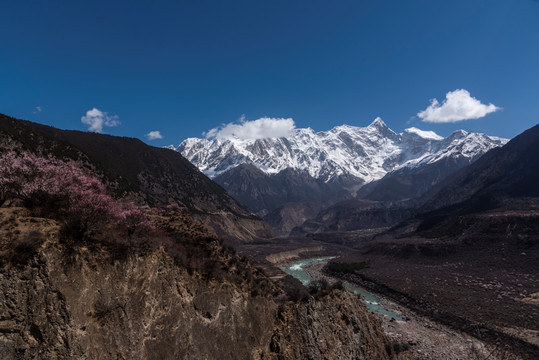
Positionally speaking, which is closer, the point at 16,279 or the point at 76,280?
the point at 16,279

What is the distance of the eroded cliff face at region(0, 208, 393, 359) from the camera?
404 inches

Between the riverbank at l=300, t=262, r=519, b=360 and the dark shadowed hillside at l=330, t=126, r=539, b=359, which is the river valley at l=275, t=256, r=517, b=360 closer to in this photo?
the riverbank at l=300, t=262, r=519, b=360

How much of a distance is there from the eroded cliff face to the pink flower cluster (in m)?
1.54

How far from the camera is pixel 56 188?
14414 millimetres

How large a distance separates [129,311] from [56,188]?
6.74 m

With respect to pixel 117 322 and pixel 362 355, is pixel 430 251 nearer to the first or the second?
pixel 362 355

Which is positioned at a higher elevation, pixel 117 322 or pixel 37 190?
pixel 37 190

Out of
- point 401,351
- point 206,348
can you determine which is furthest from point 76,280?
point 401,351

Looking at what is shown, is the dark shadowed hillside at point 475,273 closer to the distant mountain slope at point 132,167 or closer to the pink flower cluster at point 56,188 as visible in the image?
the pink flower cluster at point 56,188

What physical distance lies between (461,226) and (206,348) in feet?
435

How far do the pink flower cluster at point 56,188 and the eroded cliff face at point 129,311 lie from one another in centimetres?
154

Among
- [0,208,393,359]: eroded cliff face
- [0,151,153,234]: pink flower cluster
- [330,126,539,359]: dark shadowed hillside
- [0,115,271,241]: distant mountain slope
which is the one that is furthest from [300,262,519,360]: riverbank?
[0,115,271,241]: distant mountain slope

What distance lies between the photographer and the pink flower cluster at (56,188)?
1372cm

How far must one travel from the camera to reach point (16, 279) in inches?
396
